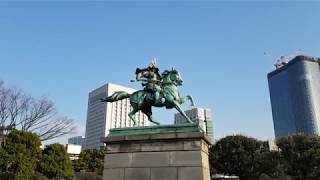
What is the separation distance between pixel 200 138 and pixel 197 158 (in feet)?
2.40

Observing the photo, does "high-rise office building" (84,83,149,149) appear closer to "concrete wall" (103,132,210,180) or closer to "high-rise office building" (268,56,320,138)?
"concrete wall" (103,132,210,180)

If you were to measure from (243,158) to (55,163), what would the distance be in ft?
70.8

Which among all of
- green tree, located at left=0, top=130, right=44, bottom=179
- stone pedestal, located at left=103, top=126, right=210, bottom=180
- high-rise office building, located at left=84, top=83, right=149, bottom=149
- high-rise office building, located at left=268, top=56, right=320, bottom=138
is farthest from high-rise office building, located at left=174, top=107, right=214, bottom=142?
high-rise office building, located at left=268, top=56, right=320, bottom=138

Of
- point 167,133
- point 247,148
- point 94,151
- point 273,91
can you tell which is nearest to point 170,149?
point 167,133

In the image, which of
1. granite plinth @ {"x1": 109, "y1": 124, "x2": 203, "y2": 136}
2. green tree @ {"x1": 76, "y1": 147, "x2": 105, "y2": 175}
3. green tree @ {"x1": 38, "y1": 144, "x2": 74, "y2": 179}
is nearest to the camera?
granite plinth @ {"x1": 109, "y1": 124, "x2": 203, "y2": 136}

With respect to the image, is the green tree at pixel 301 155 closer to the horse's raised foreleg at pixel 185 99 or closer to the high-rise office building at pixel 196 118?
the high-rise office building at pixel 196 118

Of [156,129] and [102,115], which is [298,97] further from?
[156,129]

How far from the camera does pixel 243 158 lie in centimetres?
3950

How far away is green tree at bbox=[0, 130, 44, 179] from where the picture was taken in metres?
26.7

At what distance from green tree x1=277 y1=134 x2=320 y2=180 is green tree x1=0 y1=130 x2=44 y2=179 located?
26.1 m

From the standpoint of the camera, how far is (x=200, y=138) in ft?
39.2

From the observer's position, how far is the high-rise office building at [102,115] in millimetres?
47719

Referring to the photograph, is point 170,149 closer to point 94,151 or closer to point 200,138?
point 200,138

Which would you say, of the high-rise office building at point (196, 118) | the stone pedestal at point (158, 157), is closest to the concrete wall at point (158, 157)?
the stone pedestal at point (158, 157)
